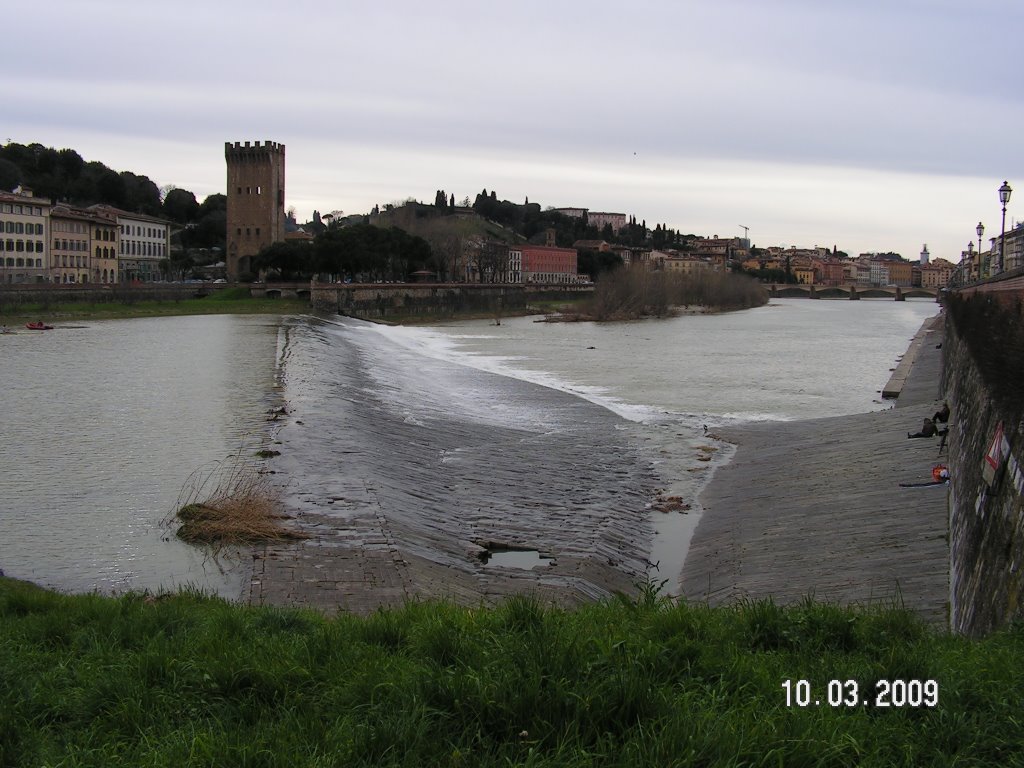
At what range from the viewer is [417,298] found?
88.6 m

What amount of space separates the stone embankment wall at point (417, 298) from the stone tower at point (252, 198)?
64.0 feet

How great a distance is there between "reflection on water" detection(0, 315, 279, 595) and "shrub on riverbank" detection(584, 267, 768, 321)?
50.6 m

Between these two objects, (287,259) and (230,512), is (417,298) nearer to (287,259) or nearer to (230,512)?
(287,259)

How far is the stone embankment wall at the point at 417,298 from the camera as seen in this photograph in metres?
78.8

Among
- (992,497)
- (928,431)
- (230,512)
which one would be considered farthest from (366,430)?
(992,497)

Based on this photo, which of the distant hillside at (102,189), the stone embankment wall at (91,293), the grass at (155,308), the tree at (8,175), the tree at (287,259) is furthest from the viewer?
the distant hillside at (102,189)

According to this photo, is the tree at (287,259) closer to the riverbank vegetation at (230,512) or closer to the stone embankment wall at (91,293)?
the stone embankment wall at (91,293)

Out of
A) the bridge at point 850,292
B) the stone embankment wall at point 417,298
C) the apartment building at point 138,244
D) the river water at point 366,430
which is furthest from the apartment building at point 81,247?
the bridge at point 850,292

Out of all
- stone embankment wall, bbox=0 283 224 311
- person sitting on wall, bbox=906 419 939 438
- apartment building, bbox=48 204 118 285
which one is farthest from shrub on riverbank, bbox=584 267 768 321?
person sitting on wall, bbox=906 419 939 438

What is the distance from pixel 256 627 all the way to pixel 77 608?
144cm

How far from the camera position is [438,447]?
713 inches

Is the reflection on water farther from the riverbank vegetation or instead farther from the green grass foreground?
the green grass foreground

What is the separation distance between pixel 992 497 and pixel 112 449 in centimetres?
1332

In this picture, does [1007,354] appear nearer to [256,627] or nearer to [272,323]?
[256,627]
